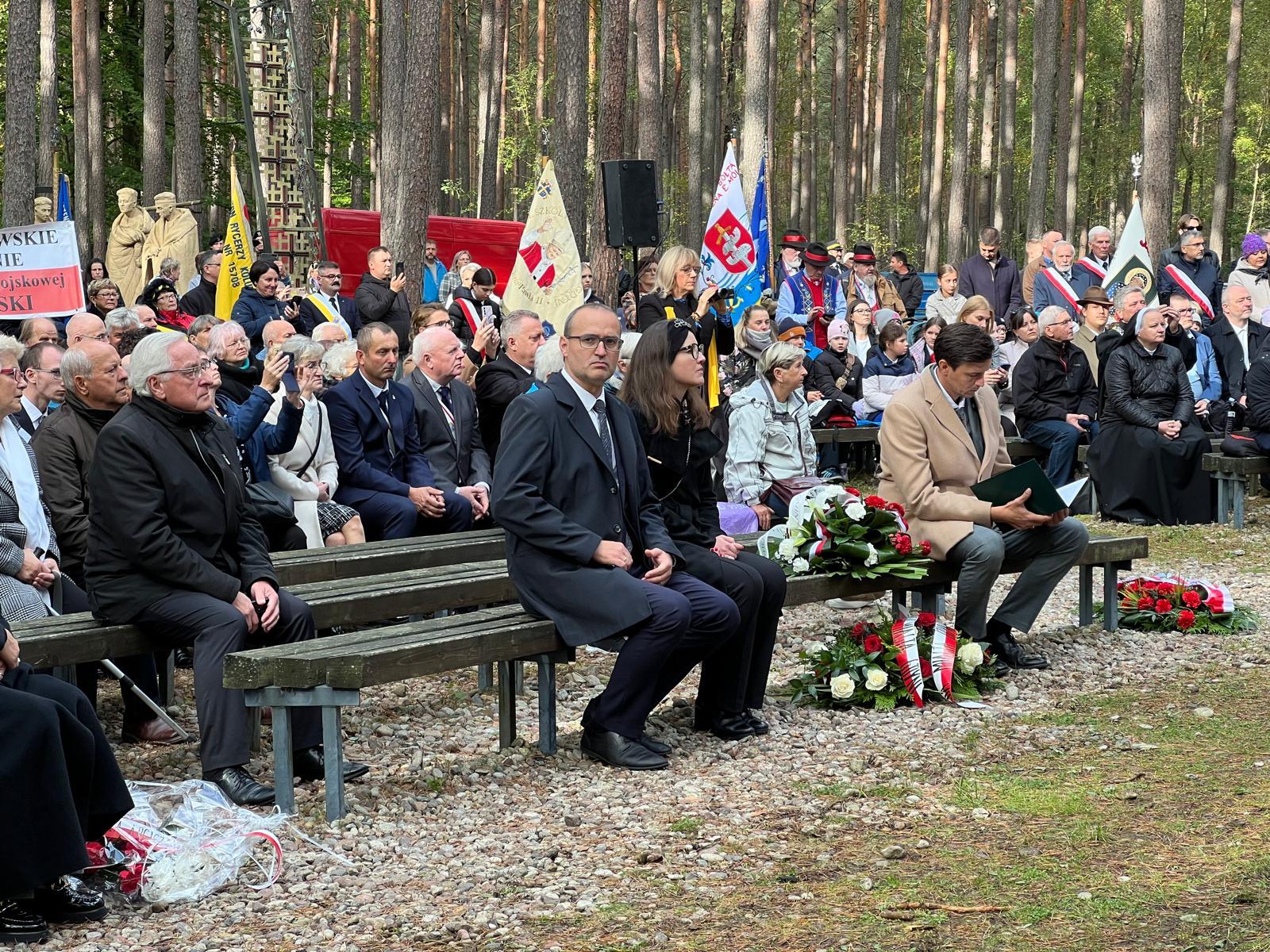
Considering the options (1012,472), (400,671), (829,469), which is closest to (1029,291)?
(829,469)

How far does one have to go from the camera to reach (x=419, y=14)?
55.4 feet

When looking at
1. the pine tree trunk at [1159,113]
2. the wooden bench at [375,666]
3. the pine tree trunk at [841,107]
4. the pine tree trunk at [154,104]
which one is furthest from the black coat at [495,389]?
the pine tree trunk at [841,107]

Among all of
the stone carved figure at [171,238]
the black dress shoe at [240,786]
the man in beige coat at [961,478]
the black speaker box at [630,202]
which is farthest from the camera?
the stone carved figure at [171,238]

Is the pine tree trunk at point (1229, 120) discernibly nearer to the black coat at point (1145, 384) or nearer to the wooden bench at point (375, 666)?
the black coat at point (1145, 384)

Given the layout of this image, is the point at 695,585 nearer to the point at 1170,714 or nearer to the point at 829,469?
the point at 1170,714

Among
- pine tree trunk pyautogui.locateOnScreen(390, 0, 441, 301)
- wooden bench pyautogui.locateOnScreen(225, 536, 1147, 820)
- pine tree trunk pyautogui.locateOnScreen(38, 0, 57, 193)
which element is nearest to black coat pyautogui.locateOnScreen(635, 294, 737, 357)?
wooden bench pyautogui.locateOnScreen(225, 536, 1147, 820)

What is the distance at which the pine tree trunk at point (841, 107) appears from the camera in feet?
119

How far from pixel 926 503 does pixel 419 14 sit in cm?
1168

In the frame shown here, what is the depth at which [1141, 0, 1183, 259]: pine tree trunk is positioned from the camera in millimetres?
16188

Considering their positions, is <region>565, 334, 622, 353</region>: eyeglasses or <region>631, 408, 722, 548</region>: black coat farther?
<region>631, 408, 722, 548</region>: black coat

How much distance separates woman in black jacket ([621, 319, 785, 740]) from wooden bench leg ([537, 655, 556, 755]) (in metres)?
0.65

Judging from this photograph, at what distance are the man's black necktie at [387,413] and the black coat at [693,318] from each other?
2.22 meters

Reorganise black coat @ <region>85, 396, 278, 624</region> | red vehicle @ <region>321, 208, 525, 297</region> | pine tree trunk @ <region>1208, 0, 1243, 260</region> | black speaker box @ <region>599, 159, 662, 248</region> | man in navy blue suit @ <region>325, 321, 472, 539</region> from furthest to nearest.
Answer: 1. pine tree trunk @ <region>1208, 0, 1243, 260</region>
2. red vehicle @ <region>321, 208, 525, 297</region>
3. black speaker box @ <region>599, 159, 662, 248</region>
4. man in navy blue suit @ <region>325, 321, 472, 539</region>
5. black coat @ <region>85, 396, 278, 624</region>

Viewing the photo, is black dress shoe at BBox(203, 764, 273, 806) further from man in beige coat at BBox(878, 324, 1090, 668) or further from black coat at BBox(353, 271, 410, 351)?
black coat at BBox(353, 271, 410, 351)
